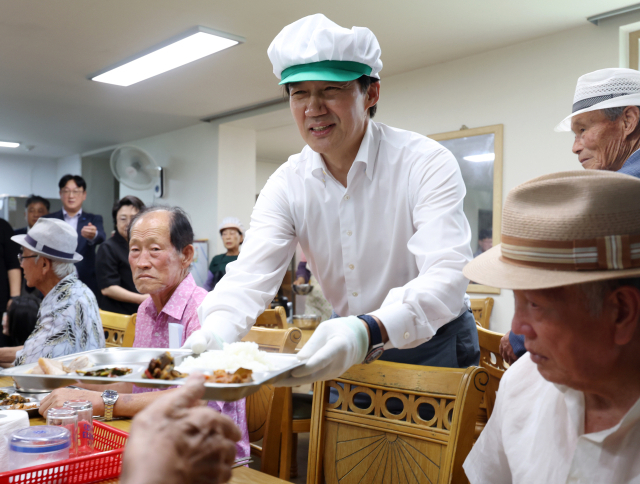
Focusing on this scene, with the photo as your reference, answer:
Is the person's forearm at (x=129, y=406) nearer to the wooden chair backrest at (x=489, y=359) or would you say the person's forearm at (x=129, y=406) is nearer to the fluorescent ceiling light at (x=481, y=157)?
the wooden chair backrest at (x=489, y=359)

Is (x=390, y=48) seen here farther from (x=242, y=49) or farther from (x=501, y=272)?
(x=501, y=272)

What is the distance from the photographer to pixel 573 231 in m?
0.86

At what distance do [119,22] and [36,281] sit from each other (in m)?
2.42

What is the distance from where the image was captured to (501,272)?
37.2 inches

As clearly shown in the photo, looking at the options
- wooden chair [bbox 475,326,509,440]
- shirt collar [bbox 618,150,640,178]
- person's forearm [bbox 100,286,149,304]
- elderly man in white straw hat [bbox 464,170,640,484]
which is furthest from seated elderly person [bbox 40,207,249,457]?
person's forearm [bbox 100,286,149,304]

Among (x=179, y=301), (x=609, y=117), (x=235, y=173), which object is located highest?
(x=235, y=173)

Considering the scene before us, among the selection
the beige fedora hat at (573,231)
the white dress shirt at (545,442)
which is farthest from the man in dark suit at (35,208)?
the beige fedora hat at (573,231)

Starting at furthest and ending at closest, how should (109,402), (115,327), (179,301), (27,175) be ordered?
(27,175)
(115,327)
(179,301)
(109,402)

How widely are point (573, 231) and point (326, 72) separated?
88cm

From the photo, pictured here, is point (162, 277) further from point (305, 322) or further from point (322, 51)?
point (305, 322)

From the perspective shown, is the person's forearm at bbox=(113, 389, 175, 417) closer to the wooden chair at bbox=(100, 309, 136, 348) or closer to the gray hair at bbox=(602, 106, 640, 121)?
the wooden chair at bbox=(100, 309, 136, 348)

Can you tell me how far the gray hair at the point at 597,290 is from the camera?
885mm

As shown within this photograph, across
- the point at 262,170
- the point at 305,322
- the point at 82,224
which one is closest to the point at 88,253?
the point at 82,224

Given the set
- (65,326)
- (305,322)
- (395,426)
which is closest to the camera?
(395,426)
